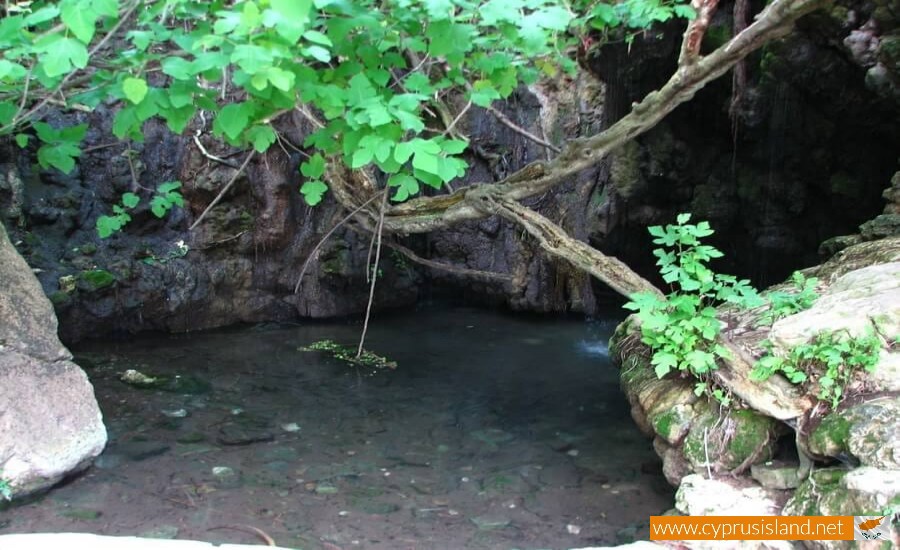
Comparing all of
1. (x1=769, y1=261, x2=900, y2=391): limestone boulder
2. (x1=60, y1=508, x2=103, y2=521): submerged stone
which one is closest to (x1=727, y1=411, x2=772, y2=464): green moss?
(x1=769, y1=261, x2=900, y2=391): limestone boulder

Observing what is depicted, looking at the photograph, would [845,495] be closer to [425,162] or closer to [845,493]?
[845,493]

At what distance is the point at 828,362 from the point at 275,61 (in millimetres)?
2968

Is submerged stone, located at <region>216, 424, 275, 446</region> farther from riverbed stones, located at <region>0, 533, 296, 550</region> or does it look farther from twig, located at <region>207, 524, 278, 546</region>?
riverbed stones, located at <region>0, 533, 296, 550</region>

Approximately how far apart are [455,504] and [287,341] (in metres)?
4.65

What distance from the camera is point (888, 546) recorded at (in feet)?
8.66

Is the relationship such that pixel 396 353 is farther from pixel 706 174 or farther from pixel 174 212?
pixel 706 174

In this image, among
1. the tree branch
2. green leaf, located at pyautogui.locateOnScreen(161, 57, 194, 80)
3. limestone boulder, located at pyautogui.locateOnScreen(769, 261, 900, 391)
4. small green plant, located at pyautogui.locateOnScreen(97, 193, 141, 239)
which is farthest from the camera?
small green plant, located at pyautogui.locateOnScreen(97, 193, 141, 239)

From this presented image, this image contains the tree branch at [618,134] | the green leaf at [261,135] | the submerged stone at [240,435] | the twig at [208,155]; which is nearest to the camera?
the green leaf at [261,135]

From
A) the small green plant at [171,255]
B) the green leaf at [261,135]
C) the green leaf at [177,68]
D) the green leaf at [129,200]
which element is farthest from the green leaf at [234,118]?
the small green plant at [171,255]

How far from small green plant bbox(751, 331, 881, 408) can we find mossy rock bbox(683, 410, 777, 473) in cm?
26

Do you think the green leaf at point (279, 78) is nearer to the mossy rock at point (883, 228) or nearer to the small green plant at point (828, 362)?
the small green plant at point (828, 362)

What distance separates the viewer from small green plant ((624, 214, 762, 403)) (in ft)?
12.2

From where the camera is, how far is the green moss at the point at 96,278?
771 cm

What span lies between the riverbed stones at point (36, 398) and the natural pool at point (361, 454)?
0.18m
